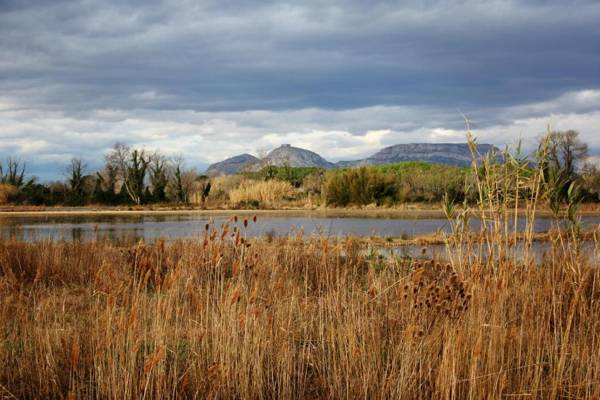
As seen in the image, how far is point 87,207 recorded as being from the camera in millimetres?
42062

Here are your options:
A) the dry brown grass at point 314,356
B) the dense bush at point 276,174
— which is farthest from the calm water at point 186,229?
the dense bush at point 276,174

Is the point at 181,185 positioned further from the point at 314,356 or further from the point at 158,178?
the point at 314,356

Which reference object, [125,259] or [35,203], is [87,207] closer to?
[35,203]

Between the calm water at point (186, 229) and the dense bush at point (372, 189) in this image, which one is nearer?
the calm water at point (186, 229)

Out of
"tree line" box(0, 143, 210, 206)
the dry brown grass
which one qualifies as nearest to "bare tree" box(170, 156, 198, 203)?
"tree line" box(0, 143, 210, 206)

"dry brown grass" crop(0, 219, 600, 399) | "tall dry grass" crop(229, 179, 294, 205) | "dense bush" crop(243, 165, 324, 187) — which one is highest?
"dense bush" crop(243, 165, 324, 187)

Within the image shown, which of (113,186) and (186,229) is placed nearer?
(186,229)

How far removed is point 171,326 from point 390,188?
35.9 metres

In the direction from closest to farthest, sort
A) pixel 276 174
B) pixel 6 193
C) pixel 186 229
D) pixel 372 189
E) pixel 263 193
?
pixel 186 229 → pixel 372 189 → pixel 263 193 → pixel 6 193 → pixel 276 174

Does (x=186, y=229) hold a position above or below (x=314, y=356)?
above

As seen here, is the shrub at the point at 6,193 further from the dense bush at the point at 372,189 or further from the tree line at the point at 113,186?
the dense bush at the point at 372,189

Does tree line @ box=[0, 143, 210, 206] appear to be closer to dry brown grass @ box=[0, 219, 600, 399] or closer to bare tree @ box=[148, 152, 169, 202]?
bare tree @ box=[148, 152, 169, 202]

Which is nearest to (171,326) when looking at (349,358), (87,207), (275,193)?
(349,358)

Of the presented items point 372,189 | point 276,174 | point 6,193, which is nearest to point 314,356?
point 372,189
